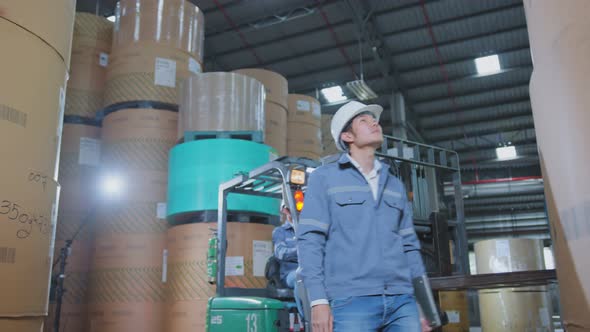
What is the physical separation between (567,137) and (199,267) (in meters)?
3.82

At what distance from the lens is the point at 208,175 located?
484 centimetres

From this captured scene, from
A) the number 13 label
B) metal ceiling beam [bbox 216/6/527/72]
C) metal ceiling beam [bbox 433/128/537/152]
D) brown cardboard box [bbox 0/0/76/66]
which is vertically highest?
metal ceiling beam [bbox 216/6/527/72]

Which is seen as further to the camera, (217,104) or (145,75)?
(145,75)

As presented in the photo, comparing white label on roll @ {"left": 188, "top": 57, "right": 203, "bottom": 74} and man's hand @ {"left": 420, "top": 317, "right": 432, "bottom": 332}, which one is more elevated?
white label on roll @ {"left": 188, "top": 57, "right": 203, "bottom": 74}

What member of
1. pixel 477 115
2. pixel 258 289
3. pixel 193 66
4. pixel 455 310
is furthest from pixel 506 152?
pixel 258 289

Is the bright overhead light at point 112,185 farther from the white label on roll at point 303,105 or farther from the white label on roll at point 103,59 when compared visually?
the white label on roll at point 303,105

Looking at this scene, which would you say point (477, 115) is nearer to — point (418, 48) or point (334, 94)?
point (418, 48)

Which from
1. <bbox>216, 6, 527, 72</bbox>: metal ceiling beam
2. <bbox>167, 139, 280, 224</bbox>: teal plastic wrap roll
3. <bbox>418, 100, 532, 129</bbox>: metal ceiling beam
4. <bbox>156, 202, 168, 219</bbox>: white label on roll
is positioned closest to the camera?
<bbox>167, 139, 280, 224</bbox>: teal plastic wrap roll

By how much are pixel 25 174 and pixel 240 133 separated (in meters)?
2.67

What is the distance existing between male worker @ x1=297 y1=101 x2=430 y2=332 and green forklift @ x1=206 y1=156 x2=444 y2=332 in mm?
1384

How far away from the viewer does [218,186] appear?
4809 mm

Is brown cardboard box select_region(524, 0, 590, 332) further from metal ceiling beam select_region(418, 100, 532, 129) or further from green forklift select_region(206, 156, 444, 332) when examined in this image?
metal ceiling beam select_region(418, 100, 532, 129)

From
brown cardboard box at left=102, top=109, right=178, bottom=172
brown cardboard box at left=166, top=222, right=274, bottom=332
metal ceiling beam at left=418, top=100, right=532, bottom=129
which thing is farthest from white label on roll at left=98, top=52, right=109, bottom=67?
metal ceiling beam at left=418, top=100, right=532, bottom=129

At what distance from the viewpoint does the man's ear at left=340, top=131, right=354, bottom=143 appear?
2.09 meters
